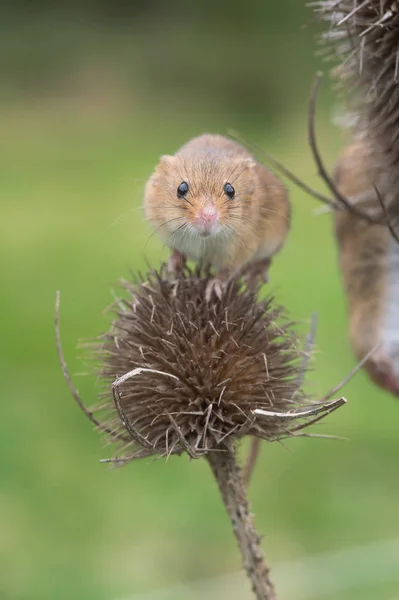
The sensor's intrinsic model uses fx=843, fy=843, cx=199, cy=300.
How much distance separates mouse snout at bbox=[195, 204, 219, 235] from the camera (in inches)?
29.2

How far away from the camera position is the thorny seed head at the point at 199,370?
77 centimetres

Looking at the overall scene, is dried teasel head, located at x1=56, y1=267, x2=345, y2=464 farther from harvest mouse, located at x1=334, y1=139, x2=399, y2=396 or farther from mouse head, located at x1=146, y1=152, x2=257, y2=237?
harvest mouse, located at x1=334, y1=139, x2=399, y2=396

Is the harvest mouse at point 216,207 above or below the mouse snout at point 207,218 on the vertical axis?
→ above

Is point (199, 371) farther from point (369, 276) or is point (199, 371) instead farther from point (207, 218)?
point (369, 276)

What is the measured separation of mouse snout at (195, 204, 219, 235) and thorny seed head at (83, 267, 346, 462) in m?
0.08

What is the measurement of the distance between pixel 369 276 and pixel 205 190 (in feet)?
1.37

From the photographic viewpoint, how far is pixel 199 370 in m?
0.78

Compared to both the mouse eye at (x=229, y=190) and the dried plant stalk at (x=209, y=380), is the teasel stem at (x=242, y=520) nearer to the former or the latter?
the dried plant stalk at (x=209, y=380)

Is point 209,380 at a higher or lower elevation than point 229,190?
lower

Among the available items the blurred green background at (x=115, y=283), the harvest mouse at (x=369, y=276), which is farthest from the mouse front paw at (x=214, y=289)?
the harvest mouse at (x=369, y=276)

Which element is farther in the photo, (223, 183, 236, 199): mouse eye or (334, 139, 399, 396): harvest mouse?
(334, 139, 399, 396): harvest mouse

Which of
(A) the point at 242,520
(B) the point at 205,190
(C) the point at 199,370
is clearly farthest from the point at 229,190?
(A) the point at 242,520

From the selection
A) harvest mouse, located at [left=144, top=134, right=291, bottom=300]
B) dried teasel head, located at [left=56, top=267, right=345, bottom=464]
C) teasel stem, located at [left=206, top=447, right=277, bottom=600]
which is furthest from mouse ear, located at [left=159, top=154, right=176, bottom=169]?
teasel stem, located at [left=206, top=447, right=277, bottom=600]

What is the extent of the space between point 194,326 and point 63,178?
182 inches
